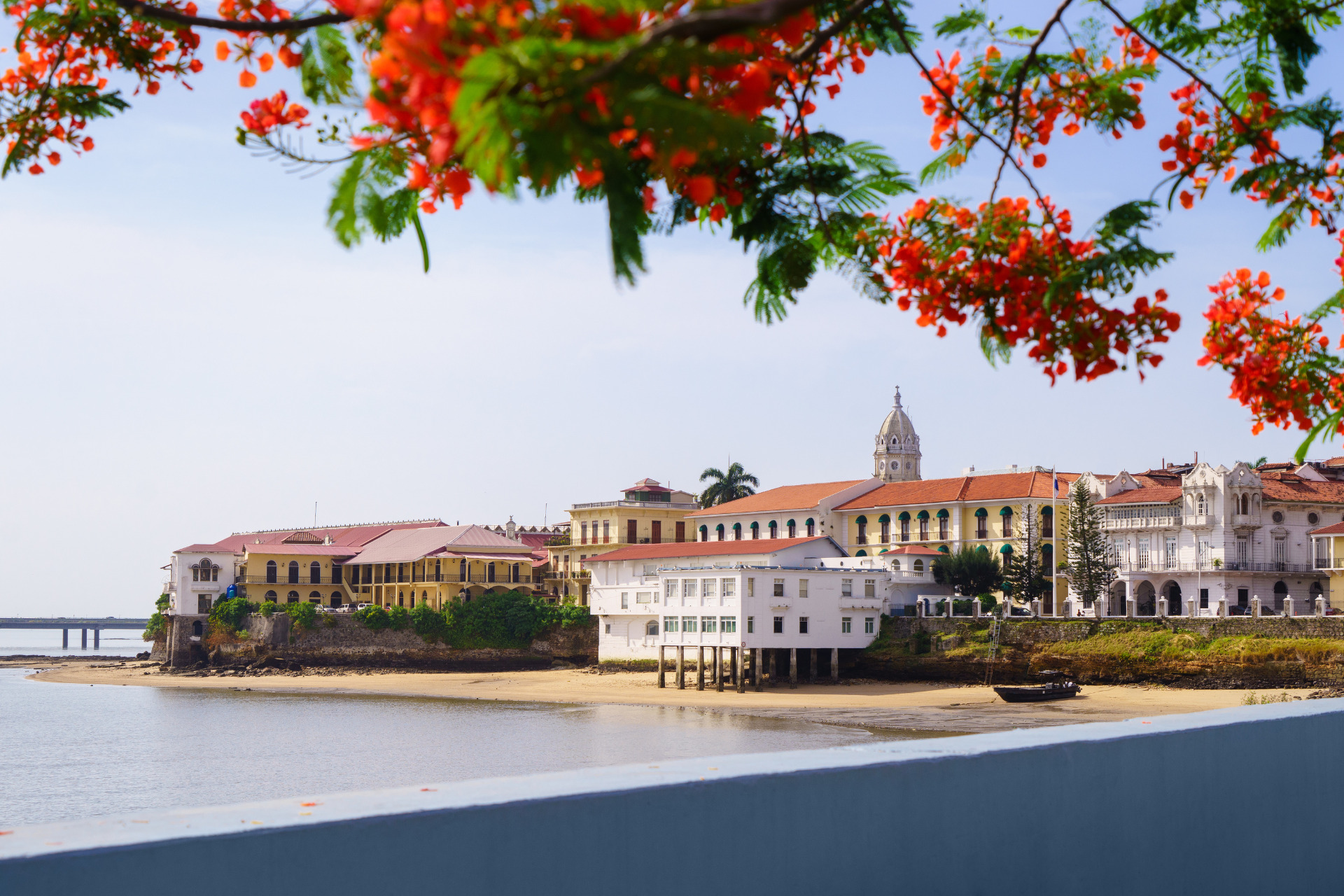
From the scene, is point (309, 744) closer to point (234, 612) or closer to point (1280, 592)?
point (234, 612)

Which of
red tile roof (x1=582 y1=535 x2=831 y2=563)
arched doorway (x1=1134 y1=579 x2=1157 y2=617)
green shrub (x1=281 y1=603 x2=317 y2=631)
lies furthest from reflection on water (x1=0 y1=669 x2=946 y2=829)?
arched doorway (x1=1134 y1=579 x2=1157 y2=617)

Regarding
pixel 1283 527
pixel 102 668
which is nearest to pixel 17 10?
pixel 1283 527

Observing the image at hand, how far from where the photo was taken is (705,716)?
49031 mm

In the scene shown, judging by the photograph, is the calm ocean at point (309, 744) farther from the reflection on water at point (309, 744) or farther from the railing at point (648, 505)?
the railing at point (648, 505)

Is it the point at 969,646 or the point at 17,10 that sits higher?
the point at 17,10

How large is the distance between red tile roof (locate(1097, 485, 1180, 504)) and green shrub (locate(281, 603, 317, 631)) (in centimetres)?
4760

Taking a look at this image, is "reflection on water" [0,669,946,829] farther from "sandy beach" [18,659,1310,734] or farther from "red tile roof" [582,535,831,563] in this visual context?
"red tile roof" [582,535,831,563]

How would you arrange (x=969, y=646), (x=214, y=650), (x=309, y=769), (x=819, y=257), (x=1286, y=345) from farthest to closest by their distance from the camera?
(x=214, y=650) → (x=969, y=646) → (x=309, y=769) → (x=1286, y=345) → (x=819, y=257)

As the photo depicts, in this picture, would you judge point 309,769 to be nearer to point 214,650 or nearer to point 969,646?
point 969,646

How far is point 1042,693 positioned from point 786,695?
11.5 meters

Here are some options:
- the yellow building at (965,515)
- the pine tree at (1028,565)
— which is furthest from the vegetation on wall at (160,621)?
the pine tree at (1028,565)

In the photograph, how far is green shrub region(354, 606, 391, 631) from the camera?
77.6 m

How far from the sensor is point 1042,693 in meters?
48.1

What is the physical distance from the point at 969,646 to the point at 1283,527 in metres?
16.9
